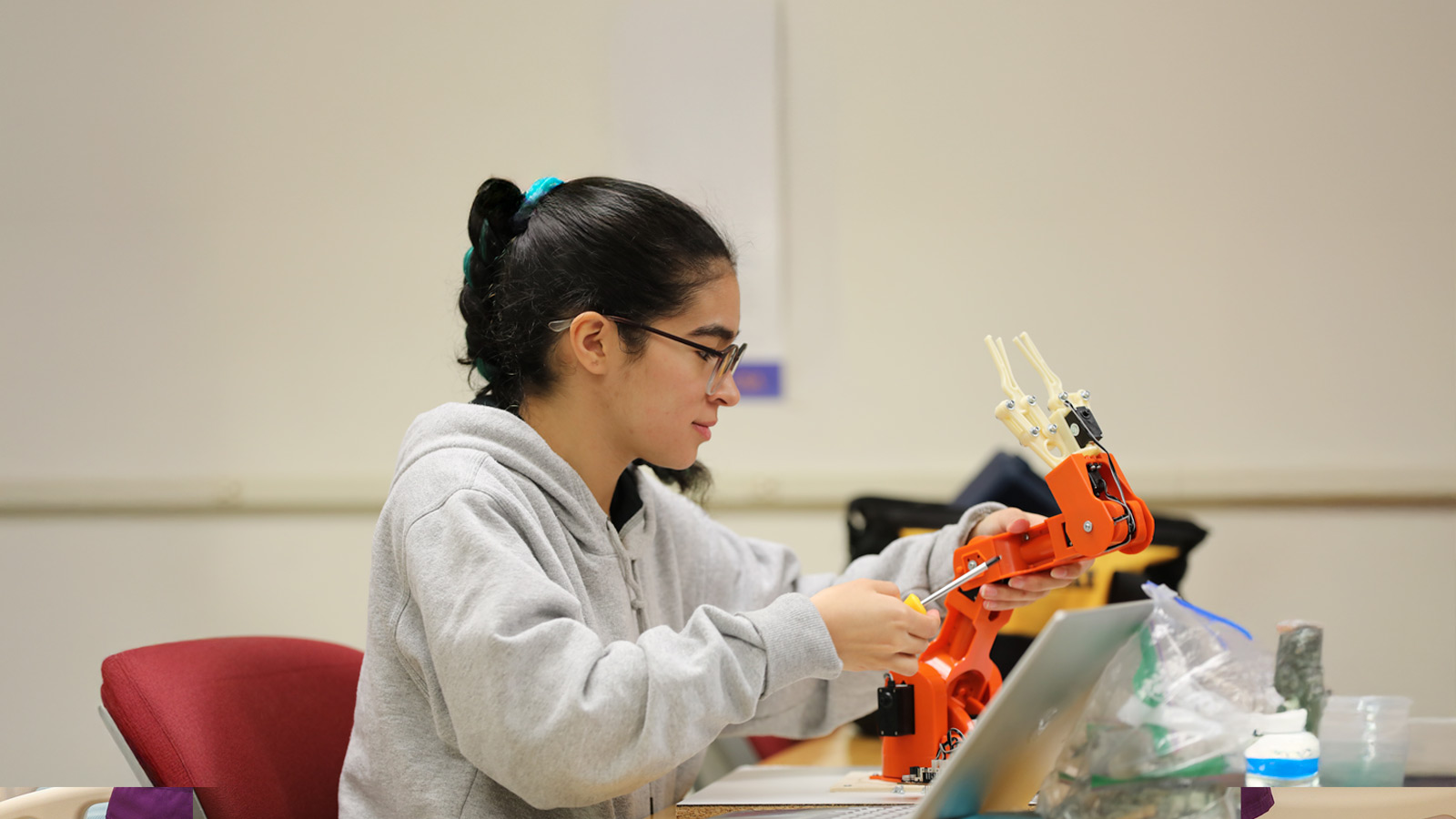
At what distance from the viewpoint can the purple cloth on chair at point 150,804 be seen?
0.95 meters

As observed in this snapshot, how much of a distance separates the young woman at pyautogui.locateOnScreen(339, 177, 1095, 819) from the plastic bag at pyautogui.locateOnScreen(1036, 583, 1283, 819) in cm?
24

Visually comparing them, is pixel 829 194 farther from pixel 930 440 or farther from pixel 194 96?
pixel 194 96

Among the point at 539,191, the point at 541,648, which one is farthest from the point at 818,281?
the point at 541,648

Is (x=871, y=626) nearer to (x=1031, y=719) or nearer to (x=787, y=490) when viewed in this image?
(x=1031, y=719)

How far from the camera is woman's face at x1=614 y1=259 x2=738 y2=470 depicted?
1113mm

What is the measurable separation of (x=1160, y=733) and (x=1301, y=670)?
0.55 meters

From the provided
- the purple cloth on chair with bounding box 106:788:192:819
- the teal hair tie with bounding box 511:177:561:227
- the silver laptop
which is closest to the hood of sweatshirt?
the teal hair tie with bounding box 511:177:561:227

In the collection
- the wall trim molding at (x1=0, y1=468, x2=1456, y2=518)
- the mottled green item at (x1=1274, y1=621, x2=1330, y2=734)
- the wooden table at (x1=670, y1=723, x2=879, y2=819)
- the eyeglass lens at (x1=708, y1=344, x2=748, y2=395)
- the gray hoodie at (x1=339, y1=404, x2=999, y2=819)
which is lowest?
the wooden table at (x1=670, y1=723, x2=879, y2=819)

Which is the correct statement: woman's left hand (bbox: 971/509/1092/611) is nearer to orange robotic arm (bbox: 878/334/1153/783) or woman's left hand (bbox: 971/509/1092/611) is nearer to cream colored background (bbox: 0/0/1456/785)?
orange robotic arm (bbox: 878/334/1153/783)

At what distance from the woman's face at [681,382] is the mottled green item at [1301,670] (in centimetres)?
62

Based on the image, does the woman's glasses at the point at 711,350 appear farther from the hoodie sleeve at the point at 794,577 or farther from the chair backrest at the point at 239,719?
the chair backrest at the point at 239,719

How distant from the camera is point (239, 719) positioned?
1123mm

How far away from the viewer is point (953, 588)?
1.08 metres

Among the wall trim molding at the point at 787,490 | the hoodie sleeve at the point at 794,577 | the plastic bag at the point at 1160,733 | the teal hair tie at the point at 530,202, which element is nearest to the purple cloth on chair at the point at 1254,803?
the plastic bag at the point at 1160,733
